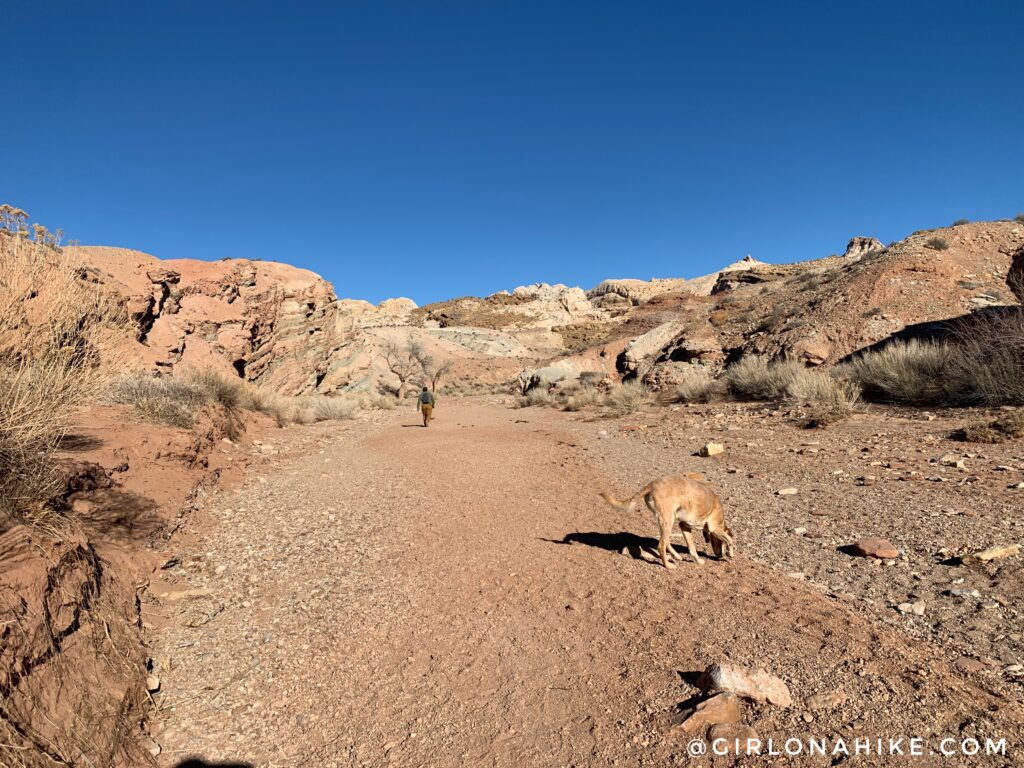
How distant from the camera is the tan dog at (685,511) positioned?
451cm

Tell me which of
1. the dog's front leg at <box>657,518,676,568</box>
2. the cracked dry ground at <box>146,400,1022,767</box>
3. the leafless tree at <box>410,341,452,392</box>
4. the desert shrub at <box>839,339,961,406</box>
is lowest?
the cracked dry ground at <box>146,400,1022,767</box>

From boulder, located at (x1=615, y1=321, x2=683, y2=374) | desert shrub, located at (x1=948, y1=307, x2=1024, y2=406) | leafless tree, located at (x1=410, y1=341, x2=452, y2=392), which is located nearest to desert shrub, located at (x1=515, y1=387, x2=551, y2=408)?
boulder, located at (x1=615, y1=321, x2=683, y2=374)

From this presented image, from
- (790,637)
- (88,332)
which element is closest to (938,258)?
(790,637)

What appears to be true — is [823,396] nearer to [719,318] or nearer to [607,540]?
[607,540]

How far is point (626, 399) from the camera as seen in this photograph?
17.4 m

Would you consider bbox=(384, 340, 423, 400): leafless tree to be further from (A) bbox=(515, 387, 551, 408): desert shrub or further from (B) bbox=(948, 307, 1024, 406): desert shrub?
(B) bbox=(948, 307, 1024, 406): desert shrub

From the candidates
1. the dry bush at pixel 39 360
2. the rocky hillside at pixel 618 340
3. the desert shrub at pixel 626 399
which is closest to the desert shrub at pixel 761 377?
the rocky hillside at pixel 618 340

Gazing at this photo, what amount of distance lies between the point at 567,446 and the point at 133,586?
8.58 metres

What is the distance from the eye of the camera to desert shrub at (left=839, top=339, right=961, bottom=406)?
10.9 metres

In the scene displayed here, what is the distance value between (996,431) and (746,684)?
299 inches

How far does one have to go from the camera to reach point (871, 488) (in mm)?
6246

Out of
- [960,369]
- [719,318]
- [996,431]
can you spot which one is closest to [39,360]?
[996,431]

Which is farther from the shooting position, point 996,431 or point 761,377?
point 761,377

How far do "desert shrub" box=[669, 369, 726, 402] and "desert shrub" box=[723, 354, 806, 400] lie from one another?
14.0 inches
